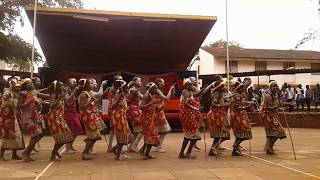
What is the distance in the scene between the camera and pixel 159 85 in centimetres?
1120

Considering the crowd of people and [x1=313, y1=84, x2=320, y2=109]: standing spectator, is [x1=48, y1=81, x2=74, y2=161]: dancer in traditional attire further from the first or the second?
[x1=313, y1=84, x2=320, y2=109]: standing spectator

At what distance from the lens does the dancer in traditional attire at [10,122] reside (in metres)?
10.7

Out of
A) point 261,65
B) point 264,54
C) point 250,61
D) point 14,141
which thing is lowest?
point 14,141

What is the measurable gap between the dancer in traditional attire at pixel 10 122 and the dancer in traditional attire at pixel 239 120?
4.92 m

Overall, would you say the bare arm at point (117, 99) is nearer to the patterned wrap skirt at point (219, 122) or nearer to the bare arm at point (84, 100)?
the bare arm at point (84, 100)

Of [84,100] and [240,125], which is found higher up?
[84,100]

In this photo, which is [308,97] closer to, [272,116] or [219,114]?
[272,116]

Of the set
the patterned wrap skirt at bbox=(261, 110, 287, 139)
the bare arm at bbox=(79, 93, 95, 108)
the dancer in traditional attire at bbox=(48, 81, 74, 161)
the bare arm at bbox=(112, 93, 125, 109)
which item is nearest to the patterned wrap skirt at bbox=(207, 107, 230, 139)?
the patterned wrap skirt at bbox=(261, 110, 287, 139)

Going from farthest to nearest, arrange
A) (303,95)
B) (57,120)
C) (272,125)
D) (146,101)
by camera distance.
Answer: (303,95) < (272,125) < (146,101) < (57,120)

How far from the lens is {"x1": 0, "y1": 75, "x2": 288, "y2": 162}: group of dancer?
10312 millimetres

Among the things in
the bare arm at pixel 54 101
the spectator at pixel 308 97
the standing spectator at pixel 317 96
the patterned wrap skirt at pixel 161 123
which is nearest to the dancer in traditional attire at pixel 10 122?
the bare arm at pixel 54 101

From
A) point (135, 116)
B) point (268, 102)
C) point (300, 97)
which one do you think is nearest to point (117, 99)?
point (135, 116)

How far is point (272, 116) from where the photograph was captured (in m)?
11.2

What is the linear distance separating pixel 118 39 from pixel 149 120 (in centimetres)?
798
